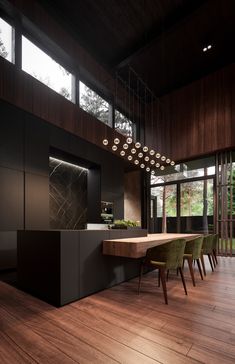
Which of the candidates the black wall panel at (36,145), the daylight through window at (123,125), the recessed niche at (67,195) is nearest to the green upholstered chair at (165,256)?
the black wall panel at (36,145)

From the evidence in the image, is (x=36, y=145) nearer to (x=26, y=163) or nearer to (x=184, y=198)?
(x=26, y=163)

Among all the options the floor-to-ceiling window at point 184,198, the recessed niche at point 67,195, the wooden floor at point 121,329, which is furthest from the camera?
the floor-to-ceiling window at point 184,198

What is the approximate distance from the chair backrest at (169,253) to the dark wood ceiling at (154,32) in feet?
18.6

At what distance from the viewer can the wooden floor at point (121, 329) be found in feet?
5.63

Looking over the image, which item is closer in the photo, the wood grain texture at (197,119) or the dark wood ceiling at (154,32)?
the dark wood ceiling at (154,32)

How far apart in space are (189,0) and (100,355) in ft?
22.9

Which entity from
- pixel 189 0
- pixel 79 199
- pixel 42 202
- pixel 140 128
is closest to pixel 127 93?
pixel 140 128

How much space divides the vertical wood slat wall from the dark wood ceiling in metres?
3.28

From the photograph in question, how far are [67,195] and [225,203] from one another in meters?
5.06

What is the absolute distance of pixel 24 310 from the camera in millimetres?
2559

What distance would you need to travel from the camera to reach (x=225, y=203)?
24.0 ft

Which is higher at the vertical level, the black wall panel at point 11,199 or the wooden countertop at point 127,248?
the black wall panel at point 11,199

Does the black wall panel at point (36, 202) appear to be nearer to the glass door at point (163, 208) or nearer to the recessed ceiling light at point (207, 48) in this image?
the glass door at point (163, 208)

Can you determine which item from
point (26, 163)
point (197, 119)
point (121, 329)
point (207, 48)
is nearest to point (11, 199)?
point (26, 163)
